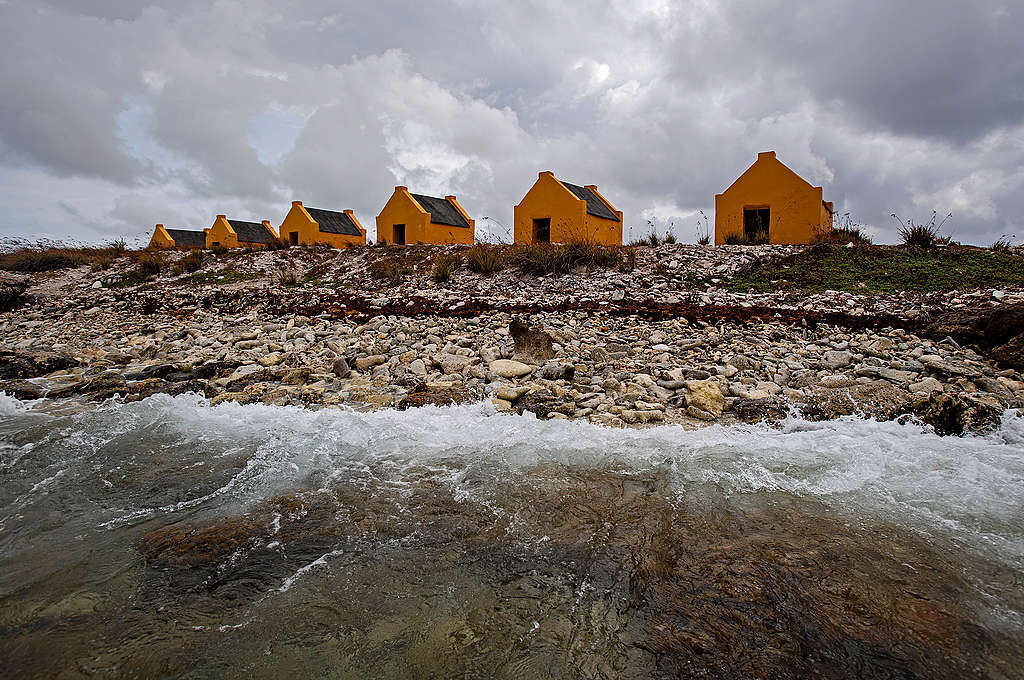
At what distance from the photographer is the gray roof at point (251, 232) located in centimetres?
3812

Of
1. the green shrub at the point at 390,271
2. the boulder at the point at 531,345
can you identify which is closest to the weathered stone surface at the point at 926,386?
the boulder at the point at 531,345

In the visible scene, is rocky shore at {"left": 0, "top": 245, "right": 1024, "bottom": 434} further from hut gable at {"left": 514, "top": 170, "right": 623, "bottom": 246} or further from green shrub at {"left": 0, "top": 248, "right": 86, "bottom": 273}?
hut gable at {"left": 514, "top": 170, "right": 623, "bottom": 246}

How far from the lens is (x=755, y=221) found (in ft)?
69.7

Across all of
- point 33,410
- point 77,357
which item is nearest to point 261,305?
point 77,357

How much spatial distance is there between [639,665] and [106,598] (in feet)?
9.00

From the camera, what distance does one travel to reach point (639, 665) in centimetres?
227

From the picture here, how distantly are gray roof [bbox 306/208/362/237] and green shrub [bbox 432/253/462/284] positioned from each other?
17957 millimetres

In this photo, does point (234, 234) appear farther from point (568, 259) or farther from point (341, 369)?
point (341, 369)

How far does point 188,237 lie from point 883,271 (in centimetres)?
4614

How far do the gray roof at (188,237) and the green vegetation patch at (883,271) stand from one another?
41429mm

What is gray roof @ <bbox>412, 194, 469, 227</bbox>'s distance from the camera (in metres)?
29.0

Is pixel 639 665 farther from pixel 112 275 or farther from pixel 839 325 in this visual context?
pixel 112 275

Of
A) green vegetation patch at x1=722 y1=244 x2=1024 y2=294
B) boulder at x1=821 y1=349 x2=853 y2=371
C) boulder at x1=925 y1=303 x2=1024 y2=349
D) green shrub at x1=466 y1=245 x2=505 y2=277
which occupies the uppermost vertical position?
green shrub at x1=466 y1=245 x2=505 y2=277

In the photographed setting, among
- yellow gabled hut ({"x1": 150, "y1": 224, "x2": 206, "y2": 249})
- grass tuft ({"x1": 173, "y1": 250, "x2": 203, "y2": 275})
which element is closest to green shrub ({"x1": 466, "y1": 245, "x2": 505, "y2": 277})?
grass tuft ({"x1": 173, "y1": 250, "x2": 203, "y2": 275})
